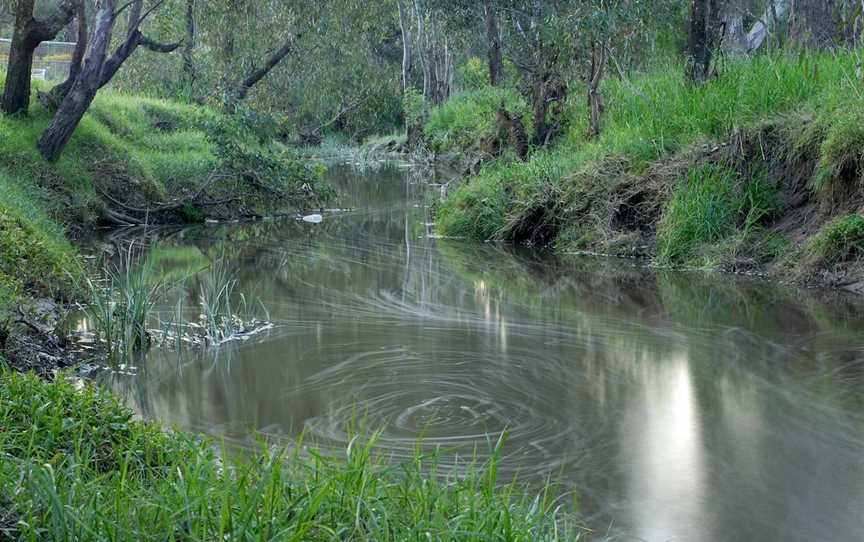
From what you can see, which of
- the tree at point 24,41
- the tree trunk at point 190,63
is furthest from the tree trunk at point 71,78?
the tree trunk at point 190,63

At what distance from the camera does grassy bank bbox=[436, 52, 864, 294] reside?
967 centimetres

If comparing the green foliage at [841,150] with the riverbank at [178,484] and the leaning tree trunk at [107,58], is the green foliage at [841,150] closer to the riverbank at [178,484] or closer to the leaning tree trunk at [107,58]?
the riverbank at [178,484]

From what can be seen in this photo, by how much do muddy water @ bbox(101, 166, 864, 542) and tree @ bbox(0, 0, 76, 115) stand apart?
4.38 m

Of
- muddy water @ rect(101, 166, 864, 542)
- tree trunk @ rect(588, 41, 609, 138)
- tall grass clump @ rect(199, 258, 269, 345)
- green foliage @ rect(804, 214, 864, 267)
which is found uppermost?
tree trunk @ rect(588, 41, 609, 138)

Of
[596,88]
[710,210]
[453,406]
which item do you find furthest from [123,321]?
[596,88]

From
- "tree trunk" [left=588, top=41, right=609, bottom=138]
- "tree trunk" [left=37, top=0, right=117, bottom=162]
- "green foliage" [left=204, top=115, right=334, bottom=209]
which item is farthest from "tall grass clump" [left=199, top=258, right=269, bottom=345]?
"tree trunk" [left=588, top=41, right=609, bottom=138]

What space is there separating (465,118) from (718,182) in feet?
54.1

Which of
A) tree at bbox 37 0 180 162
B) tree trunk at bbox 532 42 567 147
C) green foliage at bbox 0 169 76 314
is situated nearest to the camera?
green foliage at bbox 0 169 76 314

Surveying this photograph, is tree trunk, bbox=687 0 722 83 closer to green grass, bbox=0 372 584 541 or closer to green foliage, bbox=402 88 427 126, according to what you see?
green grass, bbox=0 372 584 541

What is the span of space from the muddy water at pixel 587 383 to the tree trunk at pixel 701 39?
3.16 metres

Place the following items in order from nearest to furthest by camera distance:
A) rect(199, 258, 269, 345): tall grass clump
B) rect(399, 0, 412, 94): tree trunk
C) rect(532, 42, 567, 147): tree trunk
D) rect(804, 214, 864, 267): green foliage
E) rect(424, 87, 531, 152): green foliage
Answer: rect(199, 258, 269, 345): tall grass clump
rect(804, 214, 864, 267): green foliage
rect(532, 42, 567, 147): tree trunk
rect(424, 87, 531, 152): green foliage
rect(399, 0, 412, 94): tree trunk

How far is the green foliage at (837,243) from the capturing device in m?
9.25

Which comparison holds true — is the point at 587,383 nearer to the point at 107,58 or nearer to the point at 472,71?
the point at 107,58

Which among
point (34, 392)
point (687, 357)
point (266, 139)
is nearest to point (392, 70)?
point (266, 139)
